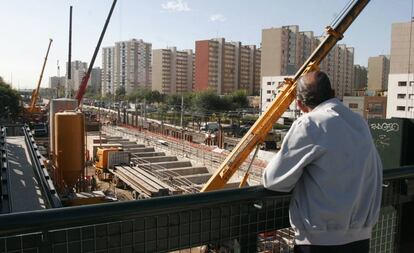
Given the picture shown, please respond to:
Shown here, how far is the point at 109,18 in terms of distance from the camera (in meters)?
33.2

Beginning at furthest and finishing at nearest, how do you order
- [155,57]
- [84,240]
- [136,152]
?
[155,57] < [136,152] < [84,240]

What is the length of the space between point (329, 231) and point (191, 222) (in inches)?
24.9

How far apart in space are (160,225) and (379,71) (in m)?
107

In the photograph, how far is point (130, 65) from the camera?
415 ft

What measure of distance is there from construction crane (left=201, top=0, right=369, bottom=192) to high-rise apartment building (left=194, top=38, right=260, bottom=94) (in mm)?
78272

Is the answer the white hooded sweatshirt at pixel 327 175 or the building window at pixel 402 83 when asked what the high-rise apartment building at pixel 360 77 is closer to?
the building window at pixel 402 83

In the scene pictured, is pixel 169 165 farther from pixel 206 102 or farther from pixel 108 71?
pixel 108 71

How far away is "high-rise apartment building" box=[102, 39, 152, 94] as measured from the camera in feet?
417


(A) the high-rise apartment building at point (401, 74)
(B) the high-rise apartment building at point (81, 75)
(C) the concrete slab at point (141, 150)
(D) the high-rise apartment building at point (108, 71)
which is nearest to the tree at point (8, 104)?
(C) the concrete slab at point (141, 150)

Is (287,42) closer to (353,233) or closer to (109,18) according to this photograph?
(109,18)

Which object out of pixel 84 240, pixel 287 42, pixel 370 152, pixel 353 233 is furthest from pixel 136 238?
pixel 287 42

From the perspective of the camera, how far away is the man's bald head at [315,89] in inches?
73.6

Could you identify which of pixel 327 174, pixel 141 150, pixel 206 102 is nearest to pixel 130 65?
pixel 206 102

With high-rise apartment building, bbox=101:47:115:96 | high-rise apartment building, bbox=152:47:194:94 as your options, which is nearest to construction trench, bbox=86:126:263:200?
high-rise apartment building, bbox=152:47:194:94
